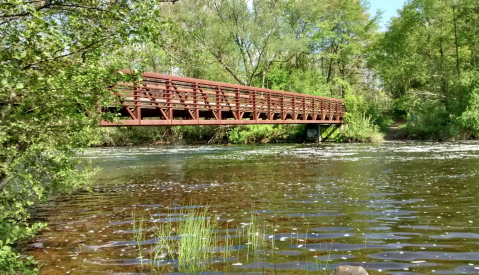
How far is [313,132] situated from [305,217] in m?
29.6

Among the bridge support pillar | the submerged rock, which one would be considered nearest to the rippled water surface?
the submerged rock

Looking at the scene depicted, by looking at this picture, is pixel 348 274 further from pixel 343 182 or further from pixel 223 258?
pixel 343 182

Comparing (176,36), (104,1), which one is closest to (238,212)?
(176,36)

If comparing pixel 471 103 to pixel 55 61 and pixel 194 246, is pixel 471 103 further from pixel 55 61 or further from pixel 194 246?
pixel 55 61

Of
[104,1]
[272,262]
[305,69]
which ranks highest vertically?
[305,69]

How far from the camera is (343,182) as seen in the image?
10.2 m

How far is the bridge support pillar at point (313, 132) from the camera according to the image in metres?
35.1

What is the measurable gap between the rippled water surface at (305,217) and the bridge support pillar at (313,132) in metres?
22.7

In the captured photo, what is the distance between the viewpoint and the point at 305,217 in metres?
6.48

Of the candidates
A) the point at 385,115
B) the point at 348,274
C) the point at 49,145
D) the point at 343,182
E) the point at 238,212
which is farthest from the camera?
the point at 385,115

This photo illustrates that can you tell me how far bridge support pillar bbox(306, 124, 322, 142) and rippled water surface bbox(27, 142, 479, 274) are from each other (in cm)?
2270

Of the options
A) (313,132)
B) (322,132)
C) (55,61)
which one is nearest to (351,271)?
(55,61)

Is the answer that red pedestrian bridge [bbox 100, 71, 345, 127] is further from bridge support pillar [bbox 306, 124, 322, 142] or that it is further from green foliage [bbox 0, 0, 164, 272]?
bridge support pillar [bbox 306, 124, 322, 142]

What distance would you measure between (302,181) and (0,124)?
27.4 feet
